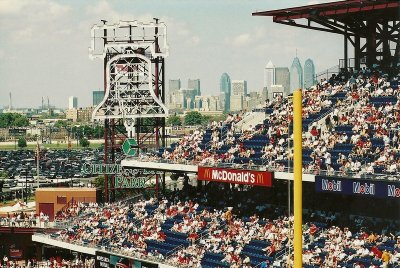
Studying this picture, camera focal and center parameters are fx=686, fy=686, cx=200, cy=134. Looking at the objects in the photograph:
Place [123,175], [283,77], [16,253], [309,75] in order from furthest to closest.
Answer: [283,77]
[123,175]
[16,253]
[309,75]

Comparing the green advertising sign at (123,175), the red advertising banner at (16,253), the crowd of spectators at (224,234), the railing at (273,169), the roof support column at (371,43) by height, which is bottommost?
the red advertising banner at (16,253)

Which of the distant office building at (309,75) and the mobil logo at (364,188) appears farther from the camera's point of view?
the distant office building at (309,75)

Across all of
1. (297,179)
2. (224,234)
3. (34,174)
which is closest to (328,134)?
(224,234)

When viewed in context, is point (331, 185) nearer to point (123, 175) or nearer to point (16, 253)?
point (123, 175)

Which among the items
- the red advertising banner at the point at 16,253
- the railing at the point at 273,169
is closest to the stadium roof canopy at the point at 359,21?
the railing at the point at 273,169

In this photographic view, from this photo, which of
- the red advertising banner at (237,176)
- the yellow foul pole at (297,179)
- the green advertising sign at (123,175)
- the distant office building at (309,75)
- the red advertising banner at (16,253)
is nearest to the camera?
the yellow foul pole at (297,179)

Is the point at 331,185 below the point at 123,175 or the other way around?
the other way around

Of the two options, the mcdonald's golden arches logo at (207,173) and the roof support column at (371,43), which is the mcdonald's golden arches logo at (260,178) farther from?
the roof support column at (371,43)
